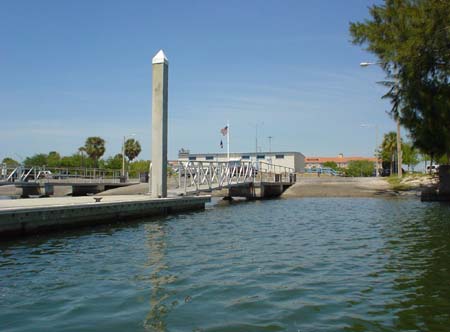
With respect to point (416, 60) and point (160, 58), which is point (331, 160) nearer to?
point (416, 60)

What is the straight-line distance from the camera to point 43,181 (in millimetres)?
38125

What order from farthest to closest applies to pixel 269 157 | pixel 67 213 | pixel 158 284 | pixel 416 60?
pixel 269 157 < pixel 416 60 < pixel 67 213 < pixel 158 284

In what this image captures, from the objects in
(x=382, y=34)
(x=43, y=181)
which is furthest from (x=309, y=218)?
(x=43, y=181)

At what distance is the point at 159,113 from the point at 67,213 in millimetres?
8360

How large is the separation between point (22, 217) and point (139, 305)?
346 inches

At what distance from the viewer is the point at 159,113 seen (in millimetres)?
22641

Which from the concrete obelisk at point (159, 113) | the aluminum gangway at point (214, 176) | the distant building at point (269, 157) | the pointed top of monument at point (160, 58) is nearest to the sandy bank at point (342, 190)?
the aluminum gangway at point (214, 176)

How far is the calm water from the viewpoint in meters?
6.05

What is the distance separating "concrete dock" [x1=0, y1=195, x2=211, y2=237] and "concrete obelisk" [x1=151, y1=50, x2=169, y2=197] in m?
1.89

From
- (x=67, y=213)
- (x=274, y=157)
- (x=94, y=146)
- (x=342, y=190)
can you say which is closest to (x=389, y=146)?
(x=274, y=157)

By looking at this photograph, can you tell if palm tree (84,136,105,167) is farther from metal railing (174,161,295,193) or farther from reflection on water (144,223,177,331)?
reflection on water (144,223,177,331)

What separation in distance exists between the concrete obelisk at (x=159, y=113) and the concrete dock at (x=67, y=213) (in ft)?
6.21

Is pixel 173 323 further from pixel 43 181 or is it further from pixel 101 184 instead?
pixel 101 184

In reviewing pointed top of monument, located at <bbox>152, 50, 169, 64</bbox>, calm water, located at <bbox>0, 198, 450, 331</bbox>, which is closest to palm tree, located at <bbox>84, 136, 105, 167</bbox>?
pointed top of monument, located at <bbox>152, 50, 169, 64</bbox>
